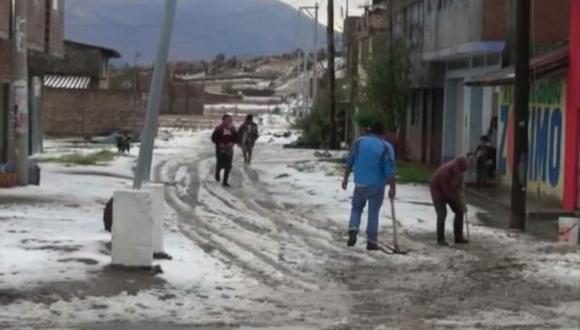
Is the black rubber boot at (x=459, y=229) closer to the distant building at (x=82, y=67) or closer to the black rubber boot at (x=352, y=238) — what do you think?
the black rubber boot at (x=352, y=238)

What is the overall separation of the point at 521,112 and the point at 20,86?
9.42 metres

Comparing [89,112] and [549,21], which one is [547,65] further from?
[89,112]

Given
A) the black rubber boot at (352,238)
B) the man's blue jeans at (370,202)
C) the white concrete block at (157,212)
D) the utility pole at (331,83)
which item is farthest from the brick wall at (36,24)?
the utility pole at (331,83)

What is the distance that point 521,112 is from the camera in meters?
17.7

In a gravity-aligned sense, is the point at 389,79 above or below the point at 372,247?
above

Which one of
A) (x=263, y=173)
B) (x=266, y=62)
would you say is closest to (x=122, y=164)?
(x=263, y=173)

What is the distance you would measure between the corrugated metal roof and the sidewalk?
41098mm

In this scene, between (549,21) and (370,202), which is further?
(549,21)

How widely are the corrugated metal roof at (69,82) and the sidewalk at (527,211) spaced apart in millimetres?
41098

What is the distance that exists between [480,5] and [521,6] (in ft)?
37.7

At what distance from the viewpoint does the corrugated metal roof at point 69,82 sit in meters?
64.0

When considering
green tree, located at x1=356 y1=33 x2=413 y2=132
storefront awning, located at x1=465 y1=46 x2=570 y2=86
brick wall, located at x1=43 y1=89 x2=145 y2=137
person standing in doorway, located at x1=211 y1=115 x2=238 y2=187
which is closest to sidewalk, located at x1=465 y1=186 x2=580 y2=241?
storefront awning, located at x1=465 y1=46 x2=570 y2=86

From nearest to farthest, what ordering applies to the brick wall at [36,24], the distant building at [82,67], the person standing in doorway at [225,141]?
the person standing in doorway at [225,141], the brick wall at [36,24], the distant building at [82,67]

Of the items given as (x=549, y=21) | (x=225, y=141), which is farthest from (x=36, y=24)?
(x=549, y=21)
